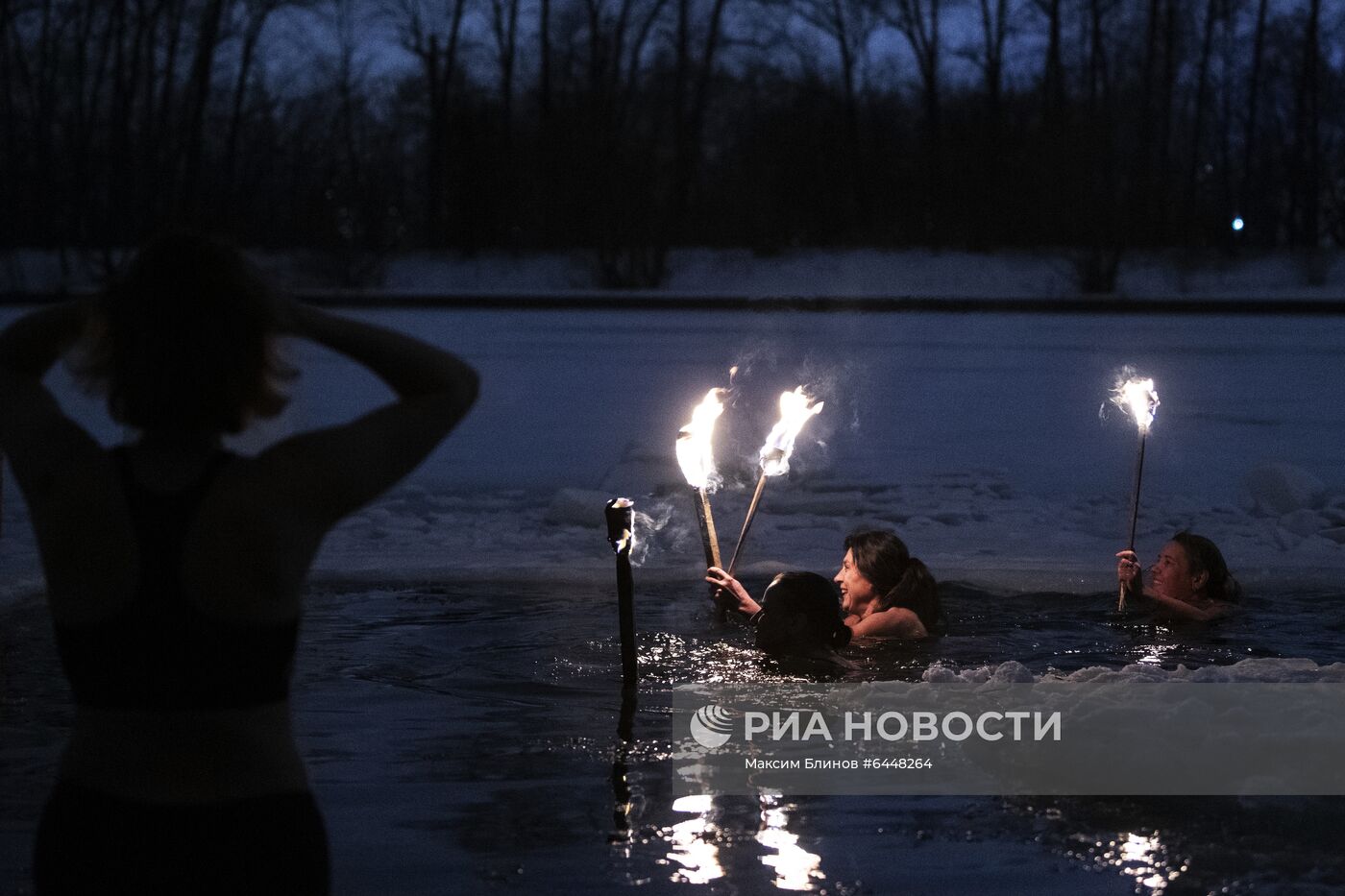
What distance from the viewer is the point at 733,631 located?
22.3 feet

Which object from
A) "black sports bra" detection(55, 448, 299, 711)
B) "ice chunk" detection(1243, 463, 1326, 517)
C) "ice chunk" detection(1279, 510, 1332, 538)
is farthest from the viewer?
"ice chunk" detection(1243, 463, 1326, 517)

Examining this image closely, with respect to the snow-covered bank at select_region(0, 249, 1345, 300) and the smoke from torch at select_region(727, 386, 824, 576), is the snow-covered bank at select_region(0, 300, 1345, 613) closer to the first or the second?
the smoke from torch at select_region(727, 386, 824, 576)

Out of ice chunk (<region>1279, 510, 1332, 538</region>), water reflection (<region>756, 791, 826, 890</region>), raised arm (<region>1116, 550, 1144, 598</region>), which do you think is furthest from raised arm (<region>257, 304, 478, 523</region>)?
ice chunk (<region>1279, 510, 1332, 538</region>)

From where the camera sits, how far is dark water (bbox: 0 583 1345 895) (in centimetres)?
367

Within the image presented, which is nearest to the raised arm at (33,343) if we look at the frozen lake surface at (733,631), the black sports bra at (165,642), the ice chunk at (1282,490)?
the black sports bra at (165,642)

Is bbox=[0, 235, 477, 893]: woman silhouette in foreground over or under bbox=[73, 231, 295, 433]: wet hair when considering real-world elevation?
under

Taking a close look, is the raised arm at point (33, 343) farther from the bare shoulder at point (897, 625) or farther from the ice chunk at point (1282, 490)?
the ice chunk at point (1282, 490)

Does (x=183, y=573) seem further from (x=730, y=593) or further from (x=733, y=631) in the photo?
(x=733, y=631)

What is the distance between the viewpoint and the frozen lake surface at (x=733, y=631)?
383 centimetres

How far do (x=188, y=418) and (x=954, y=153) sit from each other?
3842 centimetres

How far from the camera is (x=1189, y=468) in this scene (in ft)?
39.5

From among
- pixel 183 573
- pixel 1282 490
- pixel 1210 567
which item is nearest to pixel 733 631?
pixel 1210 567

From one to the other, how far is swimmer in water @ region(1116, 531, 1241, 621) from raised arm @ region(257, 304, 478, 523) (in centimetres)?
517

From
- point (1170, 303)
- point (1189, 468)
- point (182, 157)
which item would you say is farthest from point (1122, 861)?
point (182, 157)
